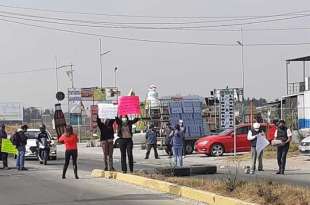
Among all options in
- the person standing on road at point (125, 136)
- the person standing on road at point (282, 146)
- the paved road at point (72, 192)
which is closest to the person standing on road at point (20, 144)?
the paved road at point (72, 192)

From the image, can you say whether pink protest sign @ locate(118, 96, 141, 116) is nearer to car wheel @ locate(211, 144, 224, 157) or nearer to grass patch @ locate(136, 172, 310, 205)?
grass patch @ locate(136, 172, 310, 205)

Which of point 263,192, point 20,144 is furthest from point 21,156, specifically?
point 263,192

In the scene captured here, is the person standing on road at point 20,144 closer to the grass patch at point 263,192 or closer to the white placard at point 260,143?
the white placard at point 260,143

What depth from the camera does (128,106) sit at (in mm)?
20359

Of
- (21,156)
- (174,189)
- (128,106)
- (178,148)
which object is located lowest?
(174,189)

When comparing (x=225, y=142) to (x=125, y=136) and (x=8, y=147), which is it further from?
(x=125, y=136)

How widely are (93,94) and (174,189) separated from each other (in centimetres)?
5307

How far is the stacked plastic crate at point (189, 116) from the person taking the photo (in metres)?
36.9

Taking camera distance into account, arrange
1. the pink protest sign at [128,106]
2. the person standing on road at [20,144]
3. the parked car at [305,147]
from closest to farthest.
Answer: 1. the pink protest sign at [128,106]
2. the person standing on road at [20,144]
3. the parked car at [305,147]

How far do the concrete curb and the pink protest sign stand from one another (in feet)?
6.61

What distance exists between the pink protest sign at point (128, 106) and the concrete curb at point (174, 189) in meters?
2.02

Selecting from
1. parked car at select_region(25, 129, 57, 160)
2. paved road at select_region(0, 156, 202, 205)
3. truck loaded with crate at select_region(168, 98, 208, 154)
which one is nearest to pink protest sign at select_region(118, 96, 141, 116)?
paved road at select_region(0, 156, 202, 205)

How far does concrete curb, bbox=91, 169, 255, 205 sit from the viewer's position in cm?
1204

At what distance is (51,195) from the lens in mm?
15172
